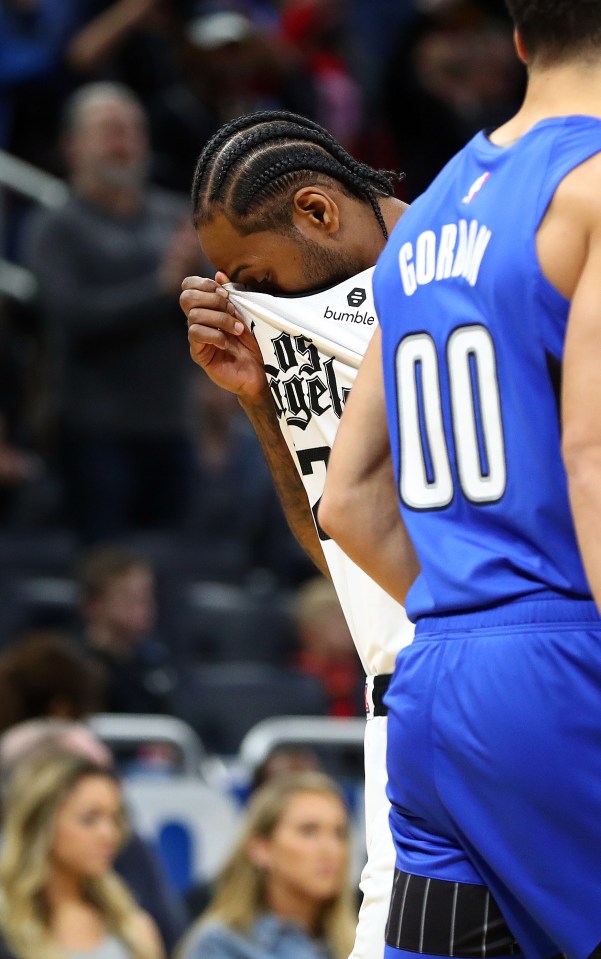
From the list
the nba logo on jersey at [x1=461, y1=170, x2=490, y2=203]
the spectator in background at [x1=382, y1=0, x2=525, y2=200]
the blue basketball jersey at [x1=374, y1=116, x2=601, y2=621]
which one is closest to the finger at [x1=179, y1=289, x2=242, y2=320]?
the blue basketball jersey at [x1=374, y1=116, x2=601, y2=621]

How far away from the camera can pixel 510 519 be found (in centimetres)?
215

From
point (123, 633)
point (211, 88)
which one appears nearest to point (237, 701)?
point (123, 633)

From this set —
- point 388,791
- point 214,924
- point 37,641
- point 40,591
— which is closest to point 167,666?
point 40,591

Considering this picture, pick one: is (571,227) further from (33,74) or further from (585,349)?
(33,74)

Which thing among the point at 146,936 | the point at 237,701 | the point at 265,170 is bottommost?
the point at 146,936

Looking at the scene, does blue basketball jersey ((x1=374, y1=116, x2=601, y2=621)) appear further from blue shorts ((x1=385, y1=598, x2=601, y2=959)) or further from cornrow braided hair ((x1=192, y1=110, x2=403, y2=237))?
cornrow braided hair ((x1=192, y1=110, x2=403, y2=237))

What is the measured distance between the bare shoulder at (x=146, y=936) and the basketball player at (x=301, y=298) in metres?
2.74

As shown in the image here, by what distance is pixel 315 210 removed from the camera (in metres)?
2.88

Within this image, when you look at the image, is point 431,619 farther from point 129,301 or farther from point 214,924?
point 129,301

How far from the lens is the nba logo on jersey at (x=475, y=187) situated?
2254mm

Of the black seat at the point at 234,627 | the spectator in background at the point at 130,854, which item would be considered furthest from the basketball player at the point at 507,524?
the black seat at the point at 234,627

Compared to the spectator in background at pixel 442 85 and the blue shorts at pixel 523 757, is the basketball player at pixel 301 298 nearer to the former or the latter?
the blue shorts at pixel 523 757

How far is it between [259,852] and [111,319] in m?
3.54

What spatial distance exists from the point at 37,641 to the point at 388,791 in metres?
4.23
